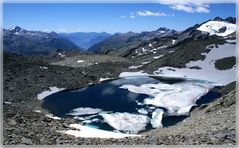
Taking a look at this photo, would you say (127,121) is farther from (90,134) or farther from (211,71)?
(211,71)

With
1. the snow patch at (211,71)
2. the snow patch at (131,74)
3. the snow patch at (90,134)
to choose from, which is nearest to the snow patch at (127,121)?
the snow patch at (90,134)

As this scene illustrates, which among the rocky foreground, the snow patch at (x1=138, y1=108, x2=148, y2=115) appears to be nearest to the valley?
the rocky foreground

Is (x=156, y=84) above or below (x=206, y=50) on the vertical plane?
below

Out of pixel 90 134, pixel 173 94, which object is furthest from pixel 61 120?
pixel 173 94

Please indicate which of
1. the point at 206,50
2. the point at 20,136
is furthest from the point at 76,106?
the point at 206,50

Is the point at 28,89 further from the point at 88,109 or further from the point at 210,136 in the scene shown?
the point at 210,136

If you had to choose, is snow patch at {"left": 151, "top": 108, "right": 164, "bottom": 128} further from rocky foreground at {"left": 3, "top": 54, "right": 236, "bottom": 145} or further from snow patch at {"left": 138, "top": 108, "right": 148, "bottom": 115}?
rocky foreground at {"left": 3, "top": 54, "right": 236, "bottom": 145}
